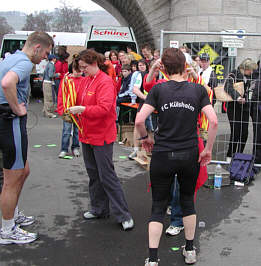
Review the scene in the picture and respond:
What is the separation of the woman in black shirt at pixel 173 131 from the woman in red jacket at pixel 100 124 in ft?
2.27

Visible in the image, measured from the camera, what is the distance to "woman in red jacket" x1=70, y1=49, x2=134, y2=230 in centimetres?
380

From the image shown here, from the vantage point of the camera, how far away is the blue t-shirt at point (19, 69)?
338cm

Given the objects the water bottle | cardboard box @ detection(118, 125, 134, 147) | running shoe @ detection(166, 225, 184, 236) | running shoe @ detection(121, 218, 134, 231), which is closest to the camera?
running shoe @ detection(166, 225, 184, 236)

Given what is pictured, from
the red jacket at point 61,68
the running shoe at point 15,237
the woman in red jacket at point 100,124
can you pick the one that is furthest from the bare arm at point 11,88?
the red jacket at point 61,68

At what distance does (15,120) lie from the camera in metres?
3.55

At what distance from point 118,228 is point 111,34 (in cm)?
1125

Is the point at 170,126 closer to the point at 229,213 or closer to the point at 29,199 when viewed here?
the point at 229,213

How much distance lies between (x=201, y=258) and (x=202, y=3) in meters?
10.8

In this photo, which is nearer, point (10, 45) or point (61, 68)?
point (61, 68)

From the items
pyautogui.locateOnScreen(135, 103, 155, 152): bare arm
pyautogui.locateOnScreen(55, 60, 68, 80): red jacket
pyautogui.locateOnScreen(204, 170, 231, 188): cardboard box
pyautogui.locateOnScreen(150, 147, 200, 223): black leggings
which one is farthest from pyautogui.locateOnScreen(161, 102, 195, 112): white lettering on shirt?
pyautogui.locateOnScreen(55, 60, 68, 80): red jacket

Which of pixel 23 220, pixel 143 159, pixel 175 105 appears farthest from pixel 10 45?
pixel 175 105

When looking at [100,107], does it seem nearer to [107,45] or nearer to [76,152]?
[76,152]

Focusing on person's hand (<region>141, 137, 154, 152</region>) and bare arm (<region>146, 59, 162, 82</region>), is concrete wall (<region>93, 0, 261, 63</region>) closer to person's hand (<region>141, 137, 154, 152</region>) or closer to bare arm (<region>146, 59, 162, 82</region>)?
bare arm (<region>146, 59, 162, 82</region>)

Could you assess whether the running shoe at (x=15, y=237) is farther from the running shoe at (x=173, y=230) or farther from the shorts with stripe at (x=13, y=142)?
the running shoe at (x=173, y=230)
